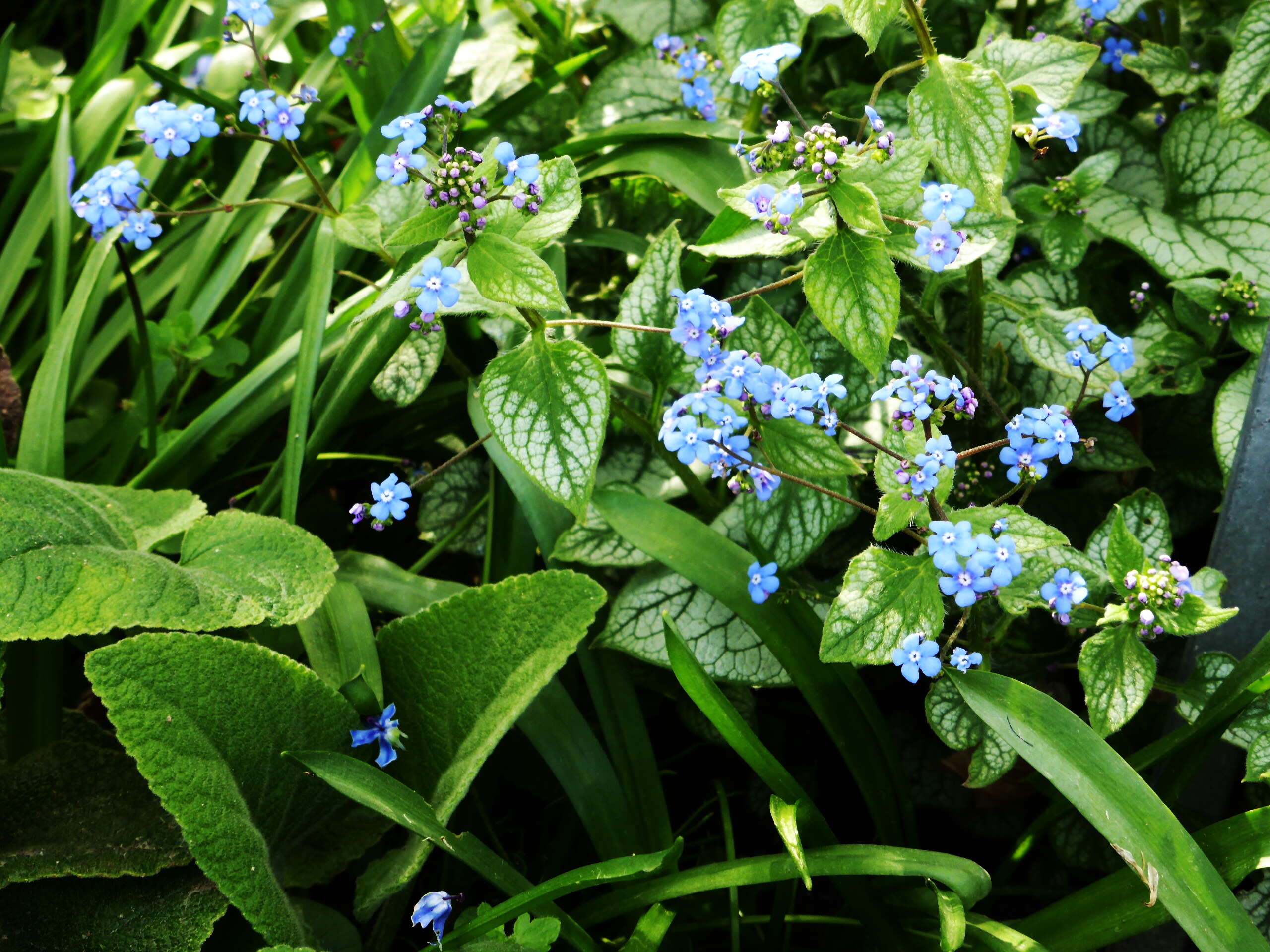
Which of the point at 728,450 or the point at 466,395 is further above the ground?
the point at 728,450

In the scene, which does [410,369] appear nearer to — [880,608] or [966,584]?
[880,608]

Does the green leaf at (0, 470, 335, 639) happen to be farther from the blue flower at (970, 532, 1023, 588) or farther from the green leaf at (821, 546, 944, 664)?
the blue flower at (970, 532, 1023, 588)

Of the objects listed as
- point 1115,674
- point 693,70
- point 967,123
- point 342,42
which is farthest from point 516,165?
point 1115,674

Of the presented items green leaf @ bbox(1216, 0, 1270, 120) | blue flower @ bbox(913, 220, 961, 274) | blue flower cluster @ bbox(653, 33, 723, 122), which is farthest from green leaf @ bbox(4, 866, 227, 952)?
green leaf @ bbox(1216, 0, 1270, 120)

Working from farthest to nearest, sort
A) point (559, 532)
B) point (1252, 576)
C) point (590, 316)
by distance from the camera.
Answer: point (590, 316), point (559, 532), point (1252, 576)

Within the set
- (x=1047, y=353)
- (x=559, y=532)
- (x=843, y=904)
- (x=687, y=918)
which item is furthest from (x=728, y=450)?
(x=843, y=904)

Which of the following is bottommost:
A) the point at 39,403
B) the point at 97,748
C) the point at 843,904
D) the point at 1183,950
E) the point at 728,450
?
the point at 843,904

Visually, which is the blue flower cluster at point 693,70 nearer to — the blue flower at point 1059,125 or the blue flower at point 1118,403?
the blue flower at point 1059,125

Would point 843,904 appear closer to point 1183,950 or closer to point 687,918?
point 687,918
